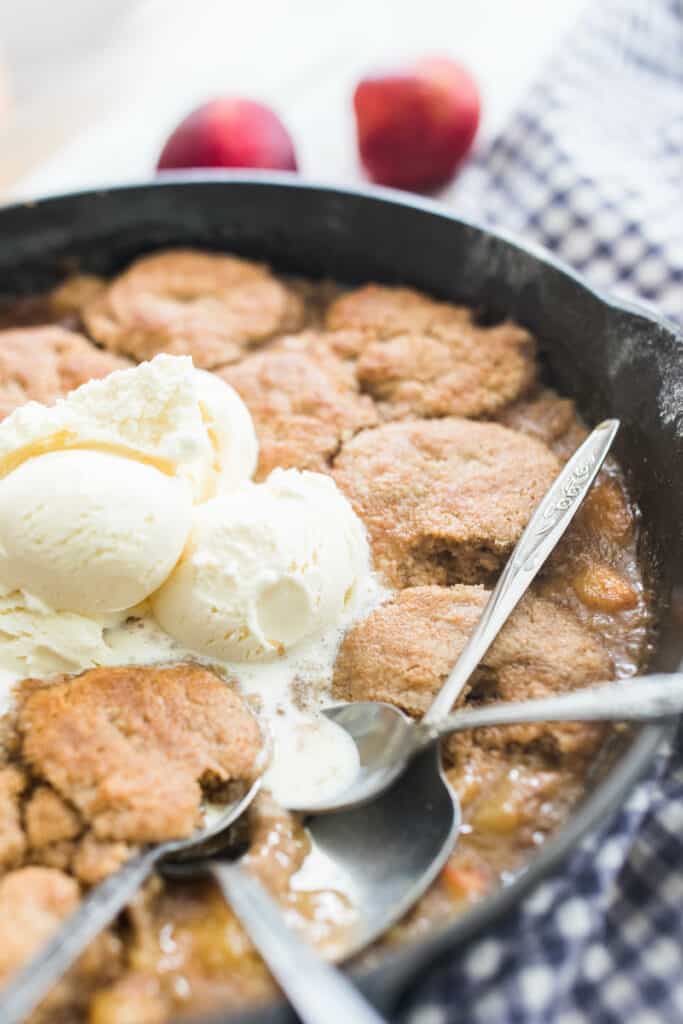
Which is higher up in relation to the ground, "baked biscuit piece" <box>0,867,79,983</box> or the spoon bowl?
"baked biscuit piece" <box>0,867,79,983</box>

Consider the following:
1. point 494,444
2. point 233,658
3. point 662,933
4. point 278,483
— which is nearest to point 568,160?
point 494,444

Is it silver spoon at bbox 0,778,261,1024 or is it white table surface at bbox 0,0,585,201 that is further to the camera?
white table surface at bbox 0,0,585,201

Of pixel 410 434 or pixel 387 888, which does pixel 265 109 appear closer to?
pixel 410 434

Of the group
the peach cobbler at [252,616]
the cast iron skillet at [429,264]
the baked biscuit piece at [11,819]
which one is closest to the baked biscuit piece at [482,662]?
the peach cobbler at [252,616]

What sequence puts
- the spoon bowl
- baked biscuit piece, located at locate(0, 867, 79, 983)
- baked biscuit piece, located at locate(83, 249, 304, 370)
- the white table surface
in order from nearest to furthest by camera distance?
1. baked biscuit piece, located at locate(0, 867, 79, 983)
2. the spoon bowl
3. baked biscuit piece, located at locate(83, 249, 304, 370)
4. the white table surface

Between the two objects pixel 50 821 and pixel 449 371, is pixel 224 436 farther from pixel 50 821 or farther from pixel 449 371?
pixel 50 821

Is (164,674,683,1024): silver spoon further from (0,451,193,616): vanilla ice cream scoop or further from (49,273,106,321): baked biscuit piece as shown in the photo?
(49,273,106,321): baked biscuit piece

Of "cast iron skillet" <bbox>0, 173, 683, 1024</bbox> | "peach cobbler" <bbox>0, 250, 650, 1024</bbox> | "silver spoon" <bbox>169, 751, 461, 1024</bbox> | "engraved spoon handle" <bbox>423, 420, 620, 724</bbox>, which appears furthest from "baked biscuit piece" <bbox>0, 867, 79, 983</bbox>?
"cast iron skillet" <bbox>0, 173, 683, 1024</bbox>
